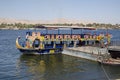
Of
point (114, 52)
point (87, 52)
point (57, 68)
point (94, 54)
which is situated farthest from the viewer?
point (87, 52)

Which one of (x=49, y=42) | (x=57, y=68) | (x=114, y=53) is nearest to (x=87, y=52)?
(x=114, y=53)

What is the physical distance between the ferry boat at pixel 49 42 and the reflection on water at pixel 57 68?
1.83m

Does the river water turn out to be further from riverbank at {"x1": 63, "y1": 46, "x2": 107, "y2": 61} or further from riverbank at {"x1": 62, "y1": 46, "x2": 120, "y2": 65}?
riverbank at {"x1": 63, "y1": 46, "x2": 107, "y2": 61}

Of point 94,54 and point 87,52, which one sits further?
point 87,52

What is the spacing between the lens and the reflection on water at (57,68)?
35334mm

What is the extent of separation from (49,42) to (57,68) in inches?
755

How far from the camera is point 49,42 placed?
59.8 meters

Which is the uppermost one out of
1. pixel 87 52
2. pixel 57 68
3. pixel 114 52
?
pixel 114 52

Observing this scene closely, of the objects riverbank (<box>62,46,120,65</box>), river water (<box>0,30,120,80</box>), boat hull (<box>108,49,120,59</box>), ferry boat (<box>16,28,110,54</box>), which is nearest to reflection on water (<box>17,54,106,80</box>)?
river water (<box>0,30,120,80</box>)

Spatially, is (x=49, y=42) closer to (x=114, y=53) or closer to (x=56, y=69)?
(x=56, y=69)

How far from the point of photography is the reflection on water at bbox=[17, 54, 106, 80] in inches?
1391

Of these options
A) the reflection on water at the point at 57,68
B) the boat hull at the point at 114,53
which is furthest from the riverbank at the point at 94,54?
the reflection on water at the point at 57,68

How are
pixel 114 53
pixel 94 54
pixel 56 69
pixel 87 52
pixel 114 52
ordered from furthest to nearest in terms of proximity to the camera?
pixel 87 52, pixel 94 54, pixel 114 53, pixel 114 52, pixel 56 69

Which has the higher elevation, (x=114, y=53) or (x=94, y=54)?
(x=114, y=53)
